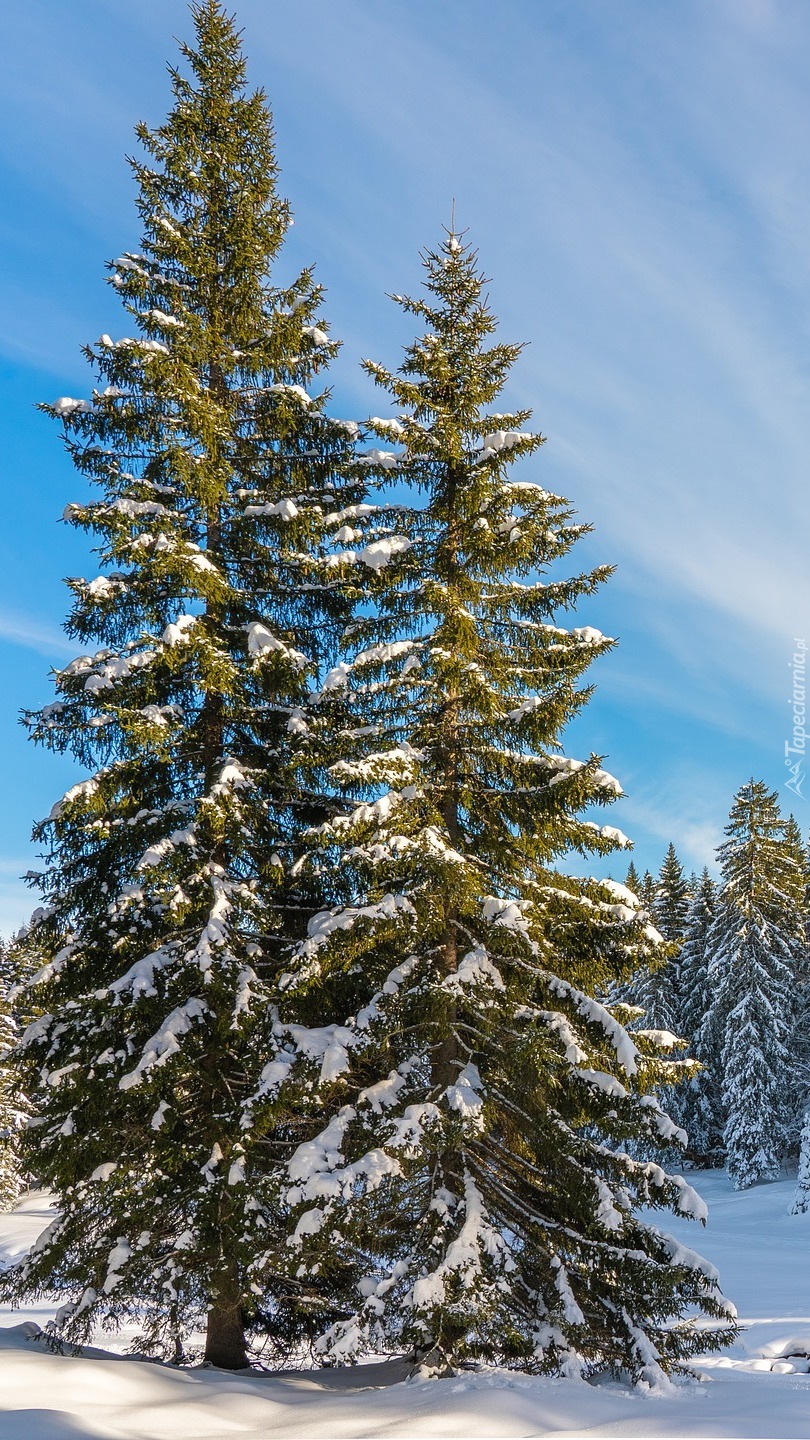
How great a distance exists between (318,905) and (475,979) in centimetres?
338

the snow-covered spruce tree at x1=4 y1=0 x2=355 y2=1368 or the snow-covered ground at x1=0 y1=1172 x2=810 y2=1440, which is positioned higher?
the snow-covered spruce tree at x1=4 y1=0 x2=355 y2=1368

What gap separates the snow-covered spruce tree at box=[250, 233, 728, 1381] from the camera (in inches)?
307

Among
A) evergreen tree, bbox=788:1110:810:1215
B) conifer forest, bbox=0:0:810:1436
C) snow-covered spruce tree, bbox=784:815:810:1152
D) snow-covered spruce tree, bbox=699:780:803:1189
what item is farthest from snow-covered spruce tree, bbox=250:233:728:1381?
snow-covered spruce tree, bbox=784:815:810:1152

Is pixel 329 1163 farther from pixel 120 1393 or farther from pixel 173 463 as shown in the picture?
pixel 173 463

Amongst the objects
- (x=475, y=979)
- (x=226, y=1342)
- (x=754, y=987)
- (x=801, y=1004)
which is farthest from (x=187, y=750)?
(x=801, y=1004)

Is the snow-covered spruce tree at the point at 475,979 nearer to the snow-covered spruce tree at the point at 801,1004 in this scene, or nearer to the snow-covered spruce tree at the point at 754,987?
the snow-covered spruce tree at the point at 754,987

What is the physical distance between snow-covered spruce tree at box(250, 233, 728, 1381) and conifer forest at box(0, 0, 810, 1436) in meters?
0.04

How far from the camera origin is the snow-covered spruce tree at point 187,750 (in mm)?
9047

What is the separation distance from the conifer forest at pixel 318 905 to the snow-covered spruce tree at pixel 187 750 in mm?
51

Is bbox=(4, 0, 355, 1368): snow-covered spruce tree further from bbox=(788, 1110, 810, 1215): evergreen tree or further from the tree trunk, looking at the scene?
bbox=(788, 1110, 810, 1215): evergreen tree

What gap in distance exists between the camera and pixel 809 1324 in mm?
15383

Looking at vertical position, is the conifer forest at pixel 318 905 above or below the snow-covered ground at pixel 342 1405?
above

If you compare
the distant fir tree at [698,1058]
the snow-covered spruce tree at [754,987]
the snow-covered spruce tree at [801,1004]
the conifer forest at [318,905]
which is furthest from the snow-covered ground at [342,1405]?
the distant fir tree at [698,1058]

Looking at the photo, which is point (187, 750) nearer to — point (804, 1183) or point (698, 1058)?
point (804, 1183)
